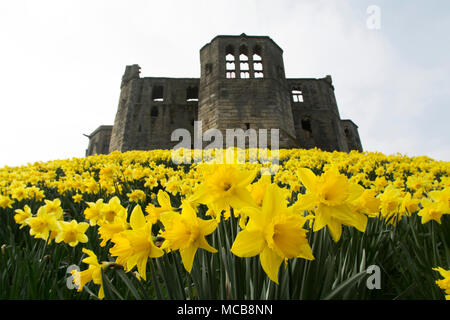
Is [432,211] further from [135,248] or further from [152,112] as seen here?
[152,112]

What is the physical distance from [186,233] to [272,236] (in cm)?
25

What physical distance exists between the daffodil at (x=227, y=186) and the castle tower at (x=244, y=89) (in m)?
14.6

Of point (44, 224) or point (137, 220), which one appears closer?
point (137, 220)

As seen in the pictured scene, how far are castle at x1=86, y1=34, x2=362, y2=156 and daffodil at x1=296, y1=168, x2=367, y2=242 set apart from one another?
1459 cm

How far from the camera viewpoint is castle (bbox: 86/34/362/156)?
51.9 feet

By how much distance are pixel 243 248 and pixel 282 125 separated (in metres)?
15.7

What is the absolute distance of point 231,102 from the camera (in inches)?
627

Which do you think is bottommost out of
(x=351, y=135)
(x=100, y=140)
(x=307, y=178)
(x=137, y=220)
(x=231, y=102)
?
(x=137, y=220)

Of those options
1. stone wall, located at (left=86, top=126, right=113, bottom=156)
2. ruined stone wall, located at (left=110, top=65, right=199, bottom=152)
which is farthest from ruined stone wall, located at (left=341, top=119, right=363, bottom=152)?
stone wall, located at (left=86, top=126, right=113, bottom=156)

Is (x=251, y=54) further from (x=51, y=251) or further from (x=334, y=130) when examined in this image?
(x=51, y=251)

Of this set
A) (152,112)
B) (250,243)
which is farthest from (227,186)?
(152,112)

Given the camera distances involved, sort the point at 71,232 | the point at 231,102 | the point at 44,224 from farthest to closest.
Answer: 1. the point at 231,102
2. the point at 44,224
3. the point at 71,232

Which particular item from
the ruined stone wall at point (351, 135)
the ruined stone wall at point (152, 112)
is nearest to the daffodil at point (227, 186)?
the ruined stone wall at point (152, 112)
